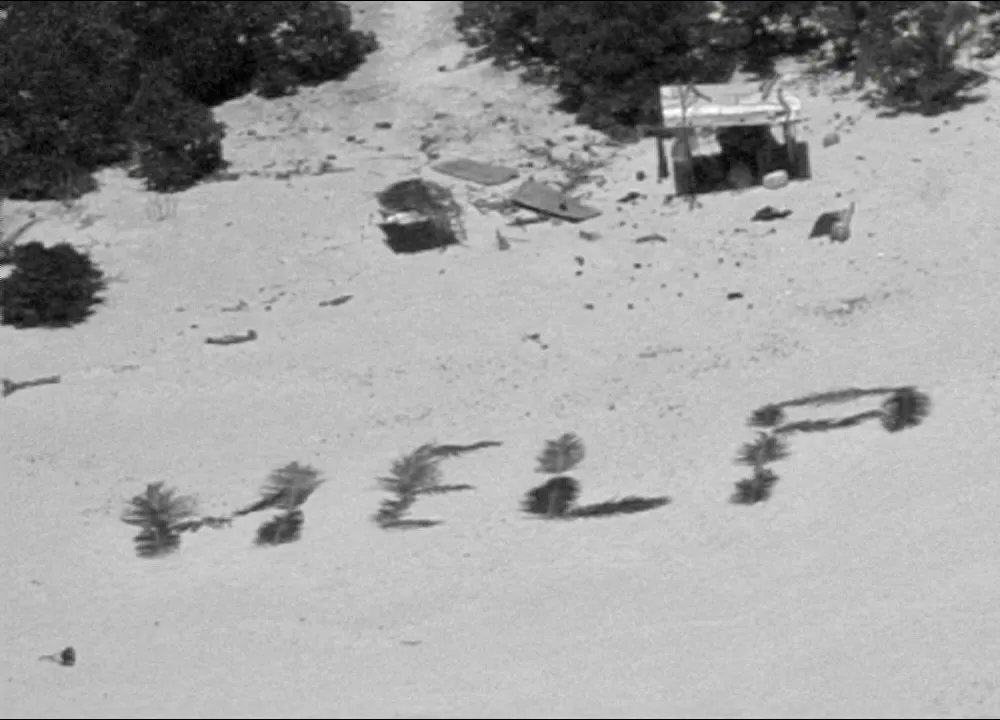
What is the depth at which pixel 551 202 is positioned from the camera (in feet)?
43.3

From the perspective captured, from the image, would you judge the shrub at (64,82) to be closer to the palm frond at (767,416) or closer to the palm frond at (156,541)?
the palm frond at (156,541)

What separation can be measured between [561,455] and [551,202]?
3.18 metres

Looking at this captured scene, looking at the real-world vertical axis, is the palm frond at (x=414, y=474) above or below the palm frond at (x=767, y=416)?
below

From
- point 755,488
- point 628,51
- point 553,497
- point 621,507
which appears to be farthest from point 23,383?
point 628,51

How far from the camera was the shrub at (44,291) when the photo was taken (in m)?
12.4

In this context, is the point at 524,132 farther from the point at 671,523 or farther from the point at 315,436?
the point at 671,523

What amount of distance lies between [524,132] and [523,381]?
3526 millimetres

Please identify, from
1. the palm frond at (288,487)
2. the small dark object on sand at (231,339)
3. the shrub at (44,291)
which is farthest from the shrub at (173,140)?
the palm frond at (288,487)

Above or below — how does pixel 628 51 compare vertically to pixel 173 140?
above

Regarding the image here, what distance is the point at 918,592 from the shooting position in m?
8.80

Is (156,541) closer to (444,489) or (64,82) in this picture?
(444,489)

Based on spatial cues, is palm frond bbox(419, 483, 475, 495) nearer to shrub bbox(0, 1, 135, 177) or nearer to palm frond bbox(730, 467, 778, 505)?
palm frond bbox(730, 467, 778, 505)

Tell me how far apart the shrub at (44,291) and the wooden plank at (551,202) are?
262 centimetres

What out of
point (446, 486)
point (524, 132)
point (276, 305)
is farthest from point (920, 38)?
point (446, 486)
